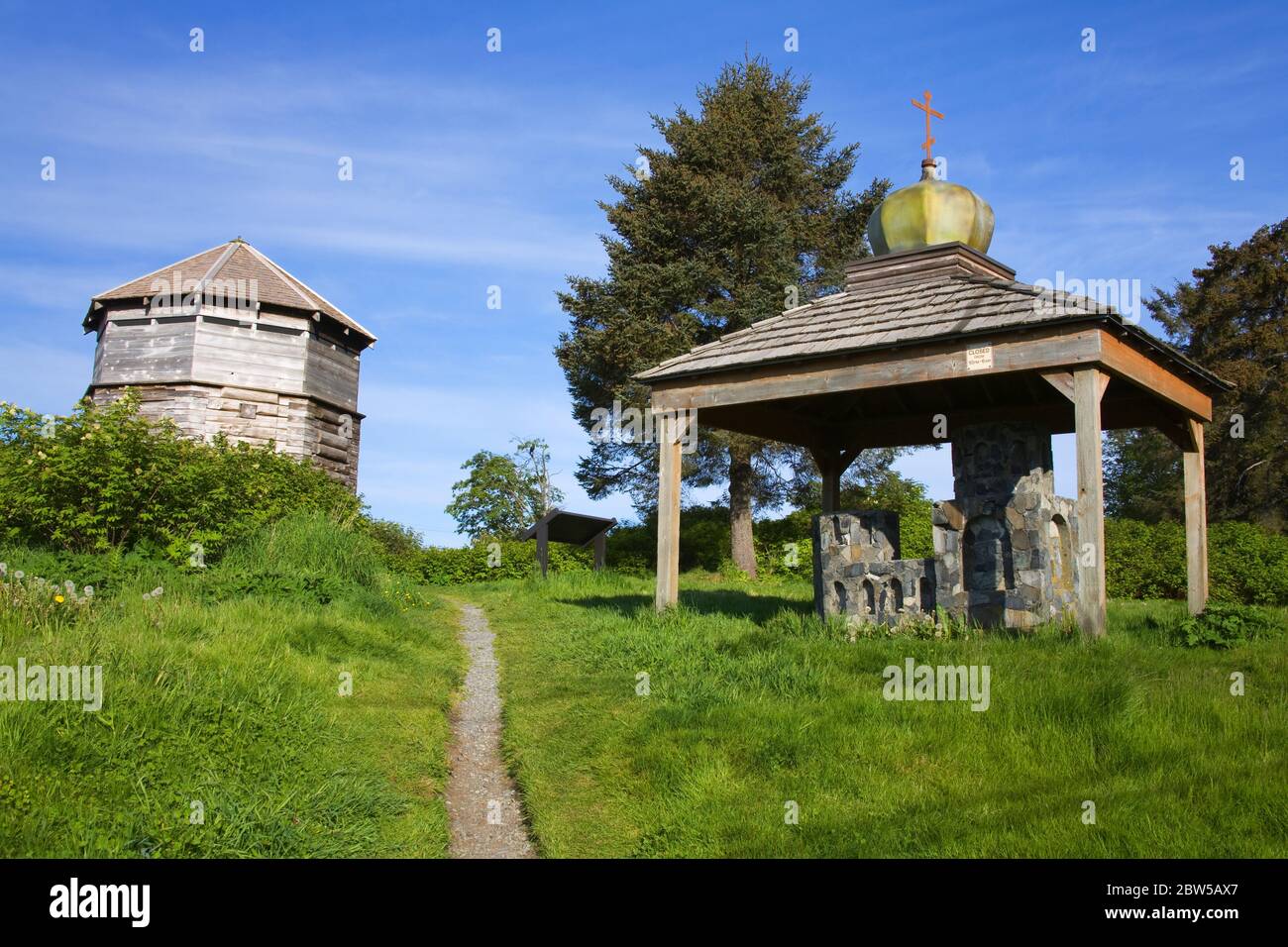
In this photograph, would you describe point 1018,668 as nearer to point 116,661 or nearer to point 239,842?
point 239,842

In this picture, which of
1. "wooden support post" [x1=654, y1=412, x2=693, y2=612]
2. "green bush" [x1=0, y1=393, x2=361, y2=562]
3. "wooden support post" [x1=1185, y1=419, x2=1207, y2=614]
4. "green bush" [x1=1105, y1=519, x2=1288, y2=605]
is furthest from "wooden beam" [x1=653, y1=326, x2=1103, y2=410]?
"green bush" [x1=1105, y1=519, x2=1288, y2=605]

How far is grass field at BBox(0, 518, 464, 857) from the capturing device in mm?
5512

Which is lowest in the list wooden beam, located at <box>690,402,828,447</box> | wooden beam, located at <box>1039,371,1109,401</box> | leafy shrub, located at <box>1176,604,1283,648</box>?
leafy shrub, located at <box>1176,604,1283,648</box>

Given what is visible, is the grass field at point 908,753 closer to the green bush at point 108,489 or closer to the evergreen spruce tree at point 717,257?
the green bush at point 108,489

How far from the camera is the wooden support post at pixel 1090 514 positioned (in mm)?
9297

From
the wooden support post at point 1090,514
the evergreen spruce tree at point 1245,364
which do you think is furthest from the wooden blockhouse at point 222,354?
the evergreen spruce tree at point 1245,364

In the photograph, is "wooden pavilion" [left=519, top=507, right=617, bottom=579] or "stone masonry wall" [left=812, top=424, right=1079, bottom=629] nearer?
"stone masonry wall" [left=812, top=424, right=1079, bottom=629]

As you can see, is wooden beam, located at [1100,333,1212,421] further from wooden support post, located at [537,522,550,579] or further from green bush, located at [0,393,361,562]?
wooden support post, located at [537,522,550,579]

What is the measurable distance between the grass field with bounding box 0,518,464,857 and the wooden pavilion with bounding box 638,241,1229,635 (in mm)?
4566

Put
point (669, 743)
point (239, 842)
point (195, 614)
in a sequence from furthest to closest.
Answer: point (195, 614) < point (669, 743) < point (239, 842)

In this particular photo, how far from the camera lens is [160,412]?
86.5ft

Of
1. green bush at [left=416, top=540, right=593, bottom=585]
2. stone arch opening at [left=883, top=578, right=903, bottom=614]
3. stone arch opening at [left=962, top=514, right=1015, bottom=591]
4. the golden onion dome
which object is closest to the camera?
stone arch opening at [left=962, top=514, right=1015, bottom=591]
